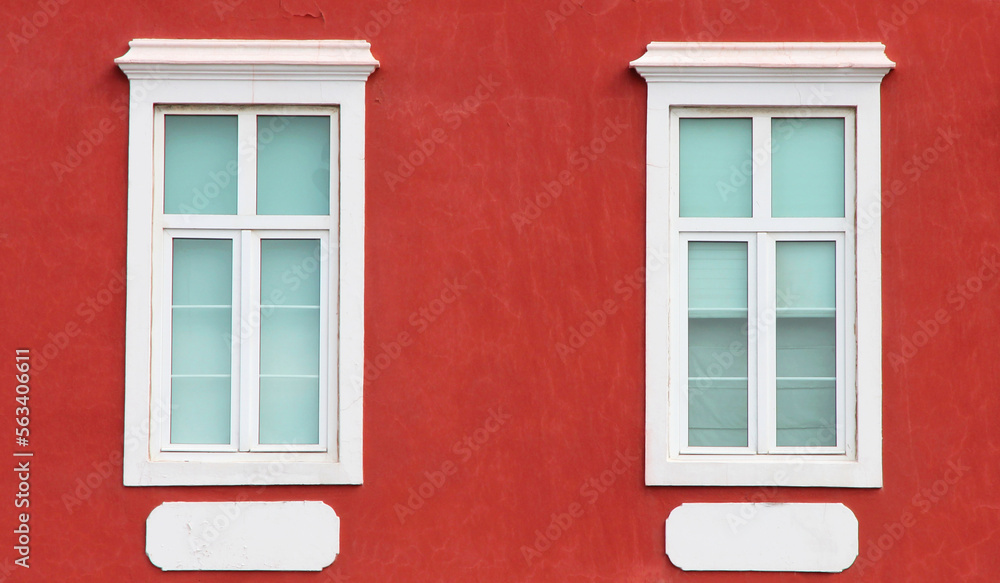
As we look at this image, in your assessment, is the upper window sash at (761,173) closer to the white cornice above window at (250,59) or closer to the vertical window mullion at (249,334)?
the white cornice above window at (250,59)

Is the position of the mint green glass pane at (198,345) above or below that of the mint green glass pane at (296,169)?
below

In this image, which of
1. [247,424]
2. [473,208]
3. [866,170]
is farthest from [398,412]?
[866,170]

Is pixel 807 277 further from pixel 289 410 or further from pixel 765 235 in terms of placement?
pixel 289 410

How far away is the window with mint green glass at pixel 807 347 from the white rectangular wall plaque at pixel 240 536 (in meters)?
2.82

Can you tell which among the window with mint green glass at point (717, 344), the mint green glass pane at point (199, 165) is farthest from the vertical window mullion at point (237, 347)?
the window with mint green glass at point (717, 344)

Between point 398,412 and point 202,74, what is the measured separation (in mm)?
2318

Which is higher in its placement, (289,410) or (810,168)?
(810,168)

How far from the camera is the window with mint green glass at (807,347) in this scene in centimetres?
594

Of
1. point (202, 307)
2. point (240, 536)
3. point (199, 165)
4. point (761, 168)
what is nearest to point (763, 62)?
point (761, 168)

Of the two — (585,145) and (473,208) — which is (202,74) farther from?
(585,145)

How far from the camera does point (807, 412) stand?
5.95 metres

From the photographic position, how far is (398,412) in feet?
19.1

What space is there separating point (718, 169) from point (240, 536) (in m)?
3.59

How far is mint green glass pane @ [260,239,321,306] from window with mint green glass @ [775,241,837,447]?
9.23 ft
